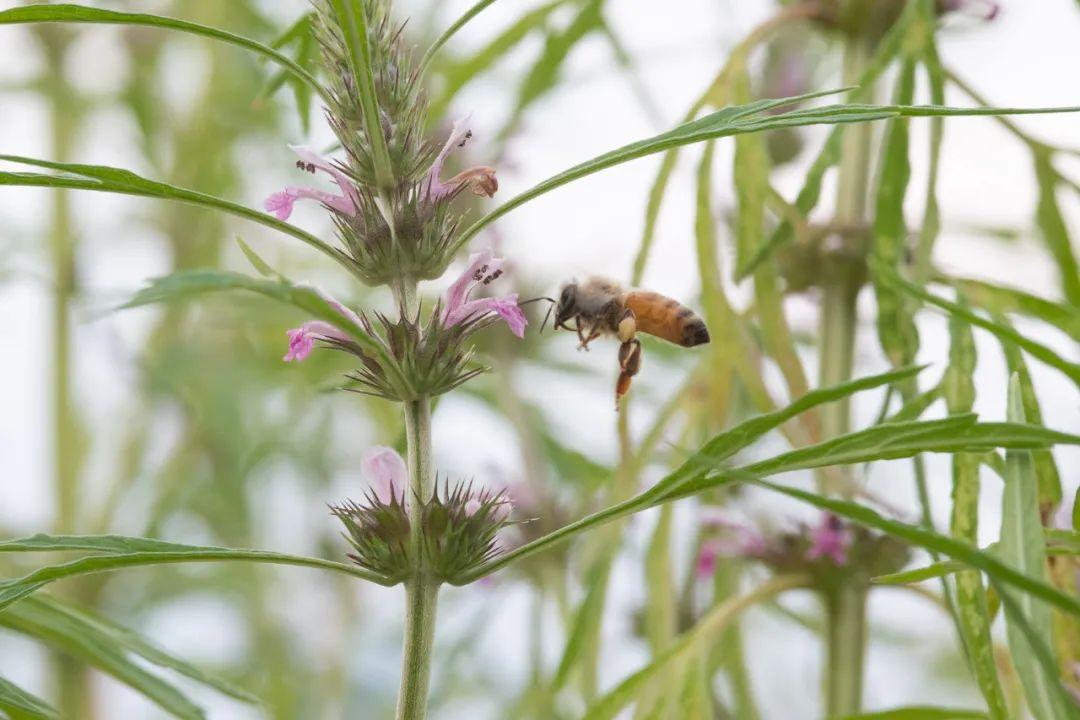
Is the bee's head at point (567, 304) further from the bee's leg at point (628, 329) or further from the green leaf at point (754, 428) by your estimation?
the green leaf at point (754, 428)

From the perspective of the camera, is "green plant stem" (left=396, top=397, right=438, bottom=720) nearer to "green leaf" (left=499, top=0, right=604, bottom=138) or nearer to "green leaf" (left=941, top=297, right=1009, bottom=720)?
"green leaf" (left=941, top=297, right=1009, bottom=720)

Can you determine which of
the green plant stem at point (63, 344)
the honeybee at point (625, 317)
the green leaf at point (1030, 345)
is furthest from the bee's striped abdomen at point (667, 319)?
the green plant stem at point (63, 344)

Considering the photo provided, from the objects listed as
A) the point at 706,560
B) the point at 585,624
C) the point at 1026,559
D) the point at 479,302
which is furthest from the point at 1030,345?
the point at 706,560

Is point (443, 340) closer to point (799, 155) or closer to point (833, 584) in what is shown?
point (833, 584)

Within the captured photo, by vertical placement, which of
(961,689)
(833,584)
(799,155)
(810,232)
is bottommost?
(961,689)

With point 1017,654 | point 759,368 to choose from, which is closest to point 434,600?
point 1017,654

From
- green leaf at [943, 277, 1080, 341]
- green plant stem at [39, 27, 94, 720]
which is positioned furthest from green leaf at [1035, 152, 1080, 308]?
green plant stem at [39, 27, 94, 720]
